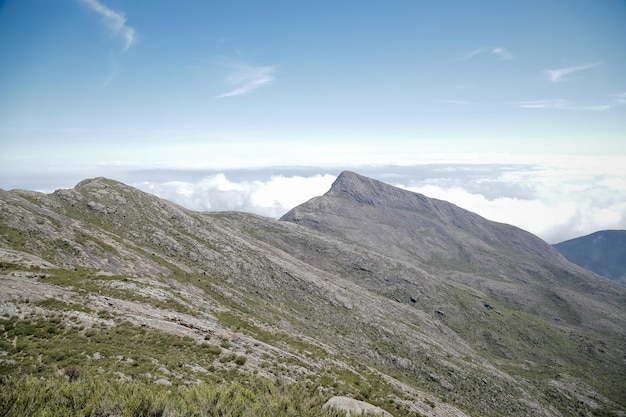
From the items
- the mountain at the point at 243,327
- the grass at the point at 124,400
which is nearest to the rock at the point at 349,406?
the mountain at the point at 243,327

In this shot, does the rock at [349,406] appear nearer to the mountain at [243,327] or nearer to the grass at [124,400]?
the mountain at [243,327]

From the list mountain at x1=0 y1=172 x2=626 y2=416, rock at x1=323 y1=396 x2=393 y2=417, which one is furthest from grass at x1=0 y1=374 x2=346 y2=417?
rock at x1=323 y1=396 x2=393 y2=417

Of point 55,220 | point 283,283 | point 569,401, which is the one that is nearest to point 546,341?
point 569,401

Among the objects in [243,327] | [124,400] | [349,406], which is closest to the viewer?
[124,400]

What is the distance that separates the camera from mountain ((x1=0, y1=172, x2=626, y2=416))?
75.9ft

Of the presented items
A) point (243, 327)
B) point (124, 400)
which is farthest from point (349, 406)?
point (243, 327)

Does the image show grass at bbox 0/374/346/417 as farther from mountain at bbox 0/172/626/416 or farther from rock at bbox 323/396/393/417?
rock at bbox 323/396/393/417

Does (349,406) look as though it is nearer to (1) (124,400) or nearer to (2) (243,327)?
(1) (124,400)

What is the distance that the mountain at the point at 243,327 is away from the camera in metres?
23.1

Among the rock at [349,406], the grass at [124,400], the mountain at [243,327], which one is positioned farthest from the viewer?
the rock at [349,406]

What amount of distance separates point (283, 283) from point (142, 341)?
225 feet

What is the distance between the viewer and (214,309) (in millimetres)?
52625

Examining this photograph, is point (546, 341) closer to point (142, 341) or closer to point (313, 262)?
point (313, 262)

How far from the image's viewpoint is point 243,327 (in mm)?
47906
